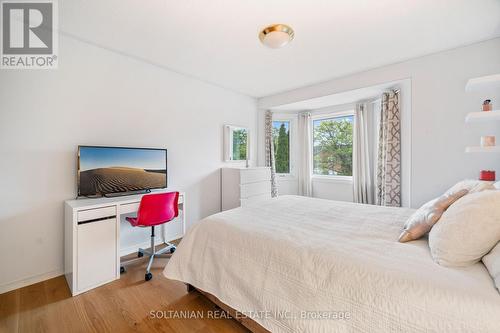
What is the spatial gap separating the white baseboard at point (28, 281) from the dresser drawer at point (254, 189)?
250cm

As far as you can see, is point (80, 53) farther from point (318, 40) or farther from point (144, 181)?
point (318, 40)

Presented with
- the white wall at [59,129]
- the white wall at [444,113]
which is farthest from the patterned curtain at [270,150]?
the white wall at [444,113]

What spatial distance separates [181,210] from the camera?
316cm

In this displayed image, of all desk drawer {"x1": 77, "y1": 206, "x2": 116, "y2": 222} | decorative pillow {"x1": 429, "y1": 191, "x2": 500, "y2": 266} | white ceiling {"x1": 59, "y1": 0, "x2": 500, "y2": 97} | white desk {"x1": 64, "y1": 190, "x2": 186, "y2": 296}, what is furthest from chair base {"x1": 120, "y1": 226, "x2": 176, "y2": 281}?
decorative pillow {"x1": 429, "y1": 191, "x2": 500, "y2": 266}

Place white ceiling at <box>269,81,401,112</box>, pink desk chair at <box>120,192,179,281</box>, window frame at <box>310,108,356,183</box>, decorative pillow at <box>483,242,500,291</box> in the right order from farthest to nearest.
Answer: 1. window frame at <box>310,108,356,183</box>
2. white ceiling at <box>269,81,401,112</box>
3. pink desk chair at <box>120,192,179,281</box>
4. decorative pillow at <box>483,242,500,291</box>

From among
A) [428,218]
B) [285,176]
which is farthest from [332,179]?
[428,218]

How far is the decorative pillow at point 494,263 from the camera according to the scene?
0.91 metres

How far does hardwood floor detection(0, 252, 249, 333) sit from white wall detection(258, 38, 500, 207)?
2.89 metres

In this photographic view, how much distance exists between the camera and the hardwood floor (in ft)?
5.36

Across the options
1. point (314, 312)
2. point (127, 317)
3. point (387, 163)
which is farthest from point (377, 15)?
point (127, 317)

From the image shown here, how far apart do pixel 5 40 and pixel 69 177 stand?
1.42 metres

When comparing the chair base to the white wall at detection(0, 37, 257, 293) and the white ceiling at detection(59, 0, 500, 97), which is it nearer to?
the white wall at detection(0, 37, 257, 293)

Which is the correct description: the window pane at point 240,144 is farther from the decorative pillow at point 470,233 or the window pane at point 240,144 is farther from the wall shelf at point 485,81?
the decorative pillow at point 470,233

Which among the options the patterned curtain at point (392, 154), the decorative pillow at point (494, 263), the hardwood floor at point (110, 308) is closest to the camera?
the decorative pillow at point (494, 263)
